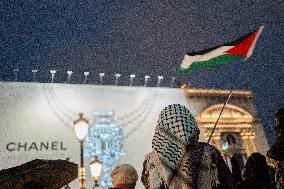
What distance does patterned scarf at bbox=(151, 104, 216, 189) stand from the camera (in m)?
2.17

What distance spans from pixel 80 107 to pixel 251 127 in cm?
1244

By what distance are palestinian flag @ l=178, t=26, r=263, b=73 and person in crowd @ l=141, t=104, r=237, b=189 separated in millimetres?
3896

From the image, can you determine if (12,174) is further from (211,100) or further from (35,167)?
(211,100)

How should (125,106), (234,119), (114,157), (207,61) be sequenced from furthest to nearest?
(234,119), (125,106), (114,157), (207,61)

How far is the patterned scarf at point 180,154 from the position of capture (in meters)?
2.17

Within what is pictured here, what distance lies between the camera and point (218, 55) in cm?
610

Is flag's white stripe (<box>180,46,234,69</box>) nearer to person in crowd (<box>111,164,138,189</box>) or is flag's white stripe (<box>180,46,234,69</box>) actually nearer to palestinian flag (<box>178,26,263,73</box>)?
palestinian flag (<box>178,26,263,73</box>)

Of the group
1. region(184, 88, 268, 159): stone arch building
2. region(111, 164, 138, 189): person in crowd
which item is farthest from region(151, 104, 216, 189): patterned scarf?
region(184, 88, 268, 159): stone arch building

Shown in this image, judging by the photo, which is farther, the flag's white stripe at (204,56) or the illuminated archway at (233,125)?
the illuminated archway at (233,125)

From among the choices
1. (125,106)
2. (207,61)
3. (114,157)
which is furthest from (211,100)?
(207,61)

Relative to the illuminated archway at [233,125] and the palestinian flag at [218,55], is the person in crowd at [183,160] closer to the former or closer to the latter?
the palestinian flag at [218,55]

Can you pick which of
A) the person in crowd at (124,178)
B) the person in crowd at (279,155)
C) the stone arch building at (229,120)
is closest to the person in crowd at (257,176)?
the person in crowd at (279,155)

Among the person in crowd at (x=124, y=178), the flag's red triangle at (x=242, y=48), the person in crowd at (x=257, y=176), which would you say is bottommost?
the person in crowd at (x=257, y=176)

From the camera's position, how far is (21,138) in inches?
723
